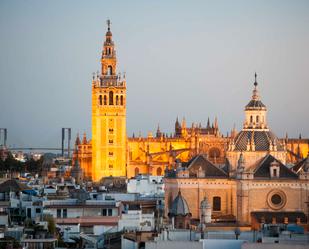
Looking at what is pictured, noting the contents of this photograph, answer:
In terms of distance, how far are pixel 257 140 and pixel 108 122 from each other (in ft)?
251

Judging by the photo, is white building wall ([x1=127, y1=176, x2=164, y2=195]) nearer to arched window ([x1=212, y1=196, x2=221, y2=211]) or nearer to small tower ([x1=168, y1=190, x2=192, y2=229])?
arched window ([x1=212, y1=196, x2=221, y2=211])

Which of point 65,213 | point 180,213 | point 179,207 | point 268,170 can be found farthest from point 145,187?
point 180,213

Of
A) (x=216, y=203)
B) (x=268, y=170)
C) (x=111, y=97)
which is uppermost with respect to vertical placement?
(x=111, y=97)

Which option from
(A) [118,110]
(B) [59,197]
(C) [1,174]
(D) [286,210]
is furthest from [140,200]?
(A) [118,110]

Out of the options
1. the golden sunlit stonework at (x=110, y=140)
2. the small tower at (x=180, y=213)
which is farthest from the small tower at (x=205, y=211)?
the golden sunlit stonework at (x=110, y=140)

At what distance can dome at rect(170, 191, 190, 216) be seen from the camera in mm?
89875

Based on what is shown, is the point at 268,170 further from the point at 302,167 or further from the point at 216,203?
the point at 216,203

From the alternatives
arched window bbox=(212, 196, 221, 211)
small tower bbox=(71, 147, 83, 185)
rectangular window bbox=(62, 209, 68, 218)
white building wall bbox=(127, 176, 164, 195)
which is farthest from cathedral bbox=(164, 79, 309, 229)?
small tower bbox=(71, 147, 83, 185)

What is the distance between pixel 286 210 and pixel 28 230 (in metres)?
26.4

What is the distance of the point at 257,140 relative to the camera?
331 ft

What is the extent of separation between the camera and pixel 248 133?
10119cm

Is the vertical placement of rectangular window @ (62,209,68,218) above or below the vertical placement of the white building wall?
below

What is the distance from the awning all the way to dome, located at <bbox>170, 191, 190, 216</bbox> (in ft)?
14.6

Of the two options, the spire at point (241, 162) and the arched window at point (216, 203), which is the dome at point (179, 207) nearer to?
the spire at point (241, 162)
